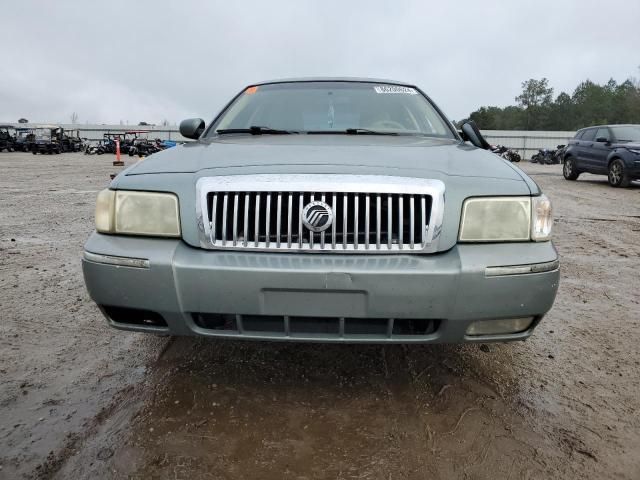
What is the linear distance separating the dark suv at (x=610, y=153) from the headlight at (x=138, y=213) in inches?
474

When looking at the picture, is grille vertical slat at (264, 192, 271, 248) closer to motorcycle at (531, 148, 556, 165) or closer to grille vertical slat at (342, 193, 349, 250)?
grille vertical slat at (342, 193, 349, 250)

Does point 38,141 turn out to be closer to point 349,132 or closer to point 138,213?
point 349,132

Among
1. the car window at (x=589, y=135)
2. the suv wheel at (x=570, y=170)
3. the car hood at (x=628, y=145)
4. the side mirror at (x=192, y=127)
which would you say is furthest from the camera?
the suv wheel at (x=570, y=170)

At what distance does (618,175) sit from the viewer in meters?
11.7

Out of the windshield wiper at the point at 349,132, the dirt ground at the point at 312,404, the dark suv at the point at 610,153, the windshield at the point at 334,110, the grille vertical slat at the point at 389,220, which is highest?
the windshield at the point at 334,110

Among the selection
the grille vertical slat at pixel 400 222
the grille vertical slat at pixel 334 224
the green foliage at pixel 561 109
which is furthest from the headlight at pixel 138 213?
the green foliage at pixel 561 109

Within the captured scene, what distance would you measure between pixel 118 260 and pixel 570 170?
1476cm

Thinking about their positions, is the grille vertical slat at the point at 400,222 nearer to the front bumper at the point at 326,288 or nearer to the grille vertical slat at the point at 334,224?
the front bumper at the point at 326,288

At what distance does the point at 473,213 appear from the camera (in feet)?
6.42

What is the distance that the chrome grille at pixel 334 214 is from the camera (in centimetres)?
188

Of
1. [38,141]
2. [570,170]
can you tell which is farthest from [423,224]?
[38,141]

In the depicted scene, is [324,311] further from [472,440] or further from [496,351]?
[496,351]

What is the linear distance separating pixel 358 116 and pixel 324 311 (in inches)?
67.9

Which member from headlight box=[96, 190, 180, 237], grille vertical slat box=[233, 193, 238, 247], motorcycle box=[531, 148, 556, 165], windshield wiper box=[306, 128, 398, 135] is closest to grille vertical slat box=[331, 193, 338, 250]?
grille vertical slat box=[233, 193, 238, 247]
